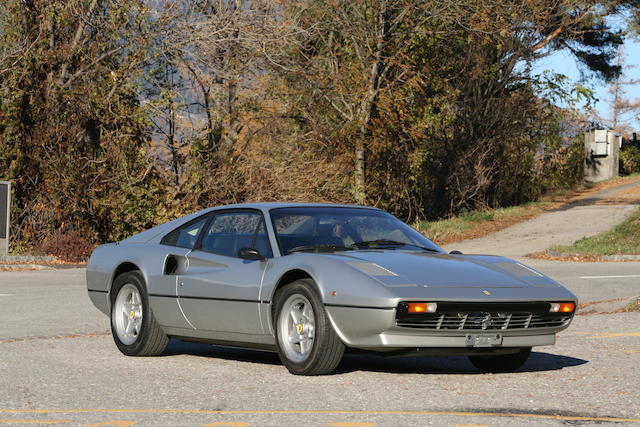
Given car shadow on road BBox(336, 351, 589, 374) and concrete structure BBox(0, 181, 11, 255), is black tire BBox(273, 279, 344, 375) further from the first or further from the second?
concrete structure BBox(0, 181, 11, 255)

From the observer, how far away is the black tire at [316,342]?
309 inches

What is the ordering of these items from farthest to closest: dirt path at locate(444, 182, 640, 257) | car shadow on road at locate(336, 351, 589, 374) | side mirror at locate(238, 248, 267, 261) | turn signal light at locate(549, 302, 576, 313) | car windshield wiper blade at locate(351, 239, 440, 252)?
dirt path at locate(444, 182, 640, 257), car windshield wiper blade at locate(351, 239, 440, 252), car shadow on road at locate(336, 351, 589, 374), side mirror at locate(238, 248, 267, 261), turn signal light at locate(549, 302, 576, 313)

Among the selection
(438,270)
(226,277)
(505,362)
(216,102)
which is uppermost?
(216,102)

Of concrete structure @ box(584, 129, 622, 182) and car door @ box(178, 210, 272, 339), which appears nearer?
car door @ box(178, 210, 272, 339)

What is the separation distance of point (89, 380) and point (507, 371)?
322cm

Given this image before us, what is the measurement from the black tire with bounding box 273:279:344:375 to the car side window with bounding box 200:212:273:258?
0.60 metres

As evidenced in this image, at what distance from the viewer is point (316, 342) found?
789cm

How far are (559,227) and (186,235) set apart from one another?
89.1 ft

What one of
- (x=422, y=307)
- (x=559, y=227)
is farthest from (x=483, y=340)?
(x=559, y=227)

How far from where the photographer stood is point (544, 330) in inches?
325

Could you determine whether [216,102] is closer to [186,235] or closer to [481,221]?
[481,221]

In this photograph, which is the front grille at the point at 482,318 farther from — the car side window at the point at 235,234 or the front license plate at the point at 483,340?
the car side window at the point at 235,234

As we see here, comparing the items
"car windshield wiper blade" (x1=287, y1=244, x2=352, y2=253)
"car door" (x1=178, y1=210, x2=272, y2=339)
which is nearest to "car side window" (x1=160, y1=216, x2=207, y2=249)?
"car door" (x1=178, y1=210, x2=272, y2=339)

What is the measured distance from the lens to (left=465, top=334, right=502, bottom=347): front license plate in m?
7.84
